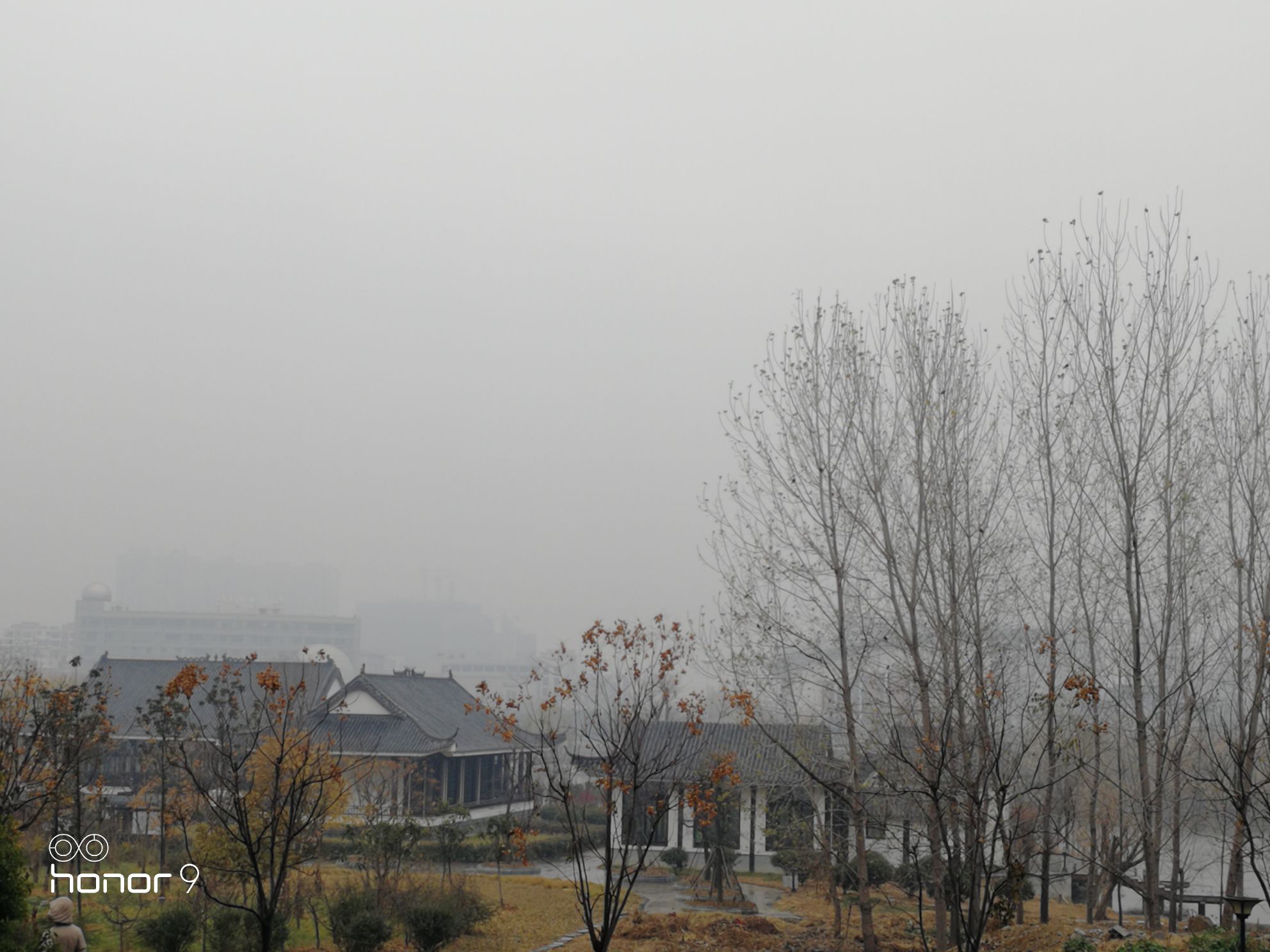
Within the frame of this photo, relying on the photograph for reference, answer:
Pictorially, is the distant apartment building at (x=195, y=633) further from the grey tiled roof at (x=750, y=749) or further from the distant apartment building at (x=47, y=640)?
the grey tiled roof at (x=750, y=749)

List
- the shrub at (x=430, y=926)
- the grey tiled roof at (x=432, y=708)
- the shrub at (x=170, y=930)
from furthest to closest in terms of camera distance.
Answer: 1. the grey tiled roof at (x=432, y=708)
2. the shrub at (x=430, y=926)
3. the shrub at (x=170, y=930)

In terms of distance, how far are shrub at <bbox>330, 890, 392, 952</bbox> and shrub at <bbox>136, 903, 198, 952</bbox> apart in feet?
4.15

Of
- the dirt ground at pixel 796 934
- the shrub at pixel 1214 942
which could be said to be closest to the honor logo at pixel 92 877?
the dirt ground at pixel 796 934

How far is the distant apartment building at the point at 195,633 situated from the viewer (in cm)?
9932

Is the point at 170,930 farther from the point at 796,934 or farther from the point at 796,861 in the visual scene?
the point at 796,861

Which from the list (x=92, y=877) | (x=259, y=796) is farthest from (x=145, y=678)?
(x=259, y=796)

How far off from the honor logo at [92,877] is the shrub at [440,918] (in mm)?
2487

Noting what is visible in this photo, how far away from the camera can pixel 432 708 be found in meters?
27.7

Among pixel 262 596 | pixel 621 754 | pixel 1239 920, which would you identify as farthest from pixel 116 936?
pixel 262 596

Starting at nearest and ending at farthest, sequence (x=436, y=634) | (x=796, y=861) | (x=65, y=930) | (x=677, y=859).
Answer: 1. (x=65, y=930)
2. (x=796, y=861)
3. (x=677, y=859)
4. (x=436, y=634)

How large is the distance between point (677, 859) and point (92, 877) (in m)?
10.1

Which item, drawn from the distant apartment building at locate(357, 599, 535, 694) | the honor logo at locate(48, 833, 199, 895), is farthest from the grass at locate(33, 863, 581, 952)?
the distant apartment building at locate(357, 599, 535, 694)

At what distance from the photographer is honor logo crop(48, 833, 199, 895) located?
38.0 ft

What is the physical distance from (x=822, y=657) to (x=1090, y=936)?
368cm
